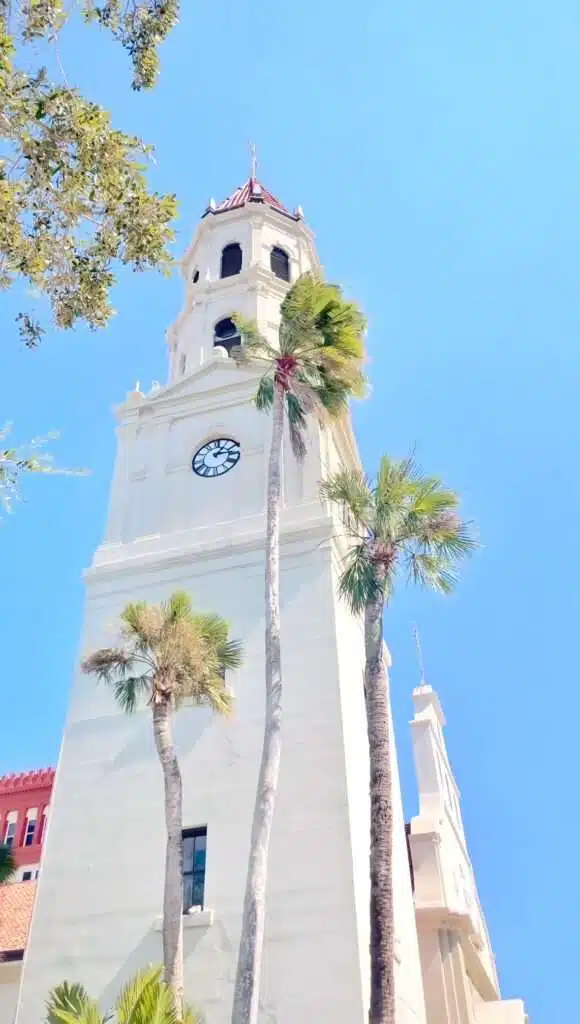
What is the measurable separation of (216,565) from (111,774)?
A: 5.97m

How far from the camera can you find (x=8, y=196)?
10.1 m

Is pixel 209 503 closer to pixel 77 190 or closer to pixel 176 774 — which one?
pixel 176 774

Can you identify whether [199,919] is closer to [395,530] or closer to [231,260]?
[395,530]

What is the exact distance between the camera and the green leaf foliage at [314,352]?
19500 millimetres

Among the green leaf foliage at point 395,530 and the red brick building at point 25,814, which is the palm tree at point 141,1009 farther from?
the red brick building at point 25,814

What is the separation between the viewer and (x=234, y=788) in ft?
63.2

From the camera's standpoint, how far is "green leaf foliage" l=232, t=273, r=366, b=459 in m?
19.5

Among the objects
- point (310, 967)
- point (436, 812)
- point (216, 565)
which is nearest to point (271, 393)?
point (216, 565)

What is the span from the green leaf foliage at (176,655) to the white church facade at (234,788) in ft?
8.95

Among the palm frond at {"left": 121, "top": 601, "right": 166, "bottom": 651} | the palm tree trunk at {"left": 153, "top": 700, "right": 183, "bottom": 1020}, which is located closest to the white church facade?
the palm tree trunk at {"left": 153, "top": 700, "right": 183, "bottom": 1020}

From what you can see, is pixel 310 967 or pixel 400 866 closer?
pixel 310 967

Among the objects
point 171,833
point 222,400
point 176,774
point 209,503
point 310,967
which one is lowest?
point 310,967

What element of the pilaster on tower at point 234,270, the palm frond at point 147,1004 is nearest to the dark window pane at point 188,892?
the palm frond at point 147,1004

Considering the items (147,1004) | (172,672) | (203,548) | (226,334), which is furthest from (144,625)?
(226,334)
